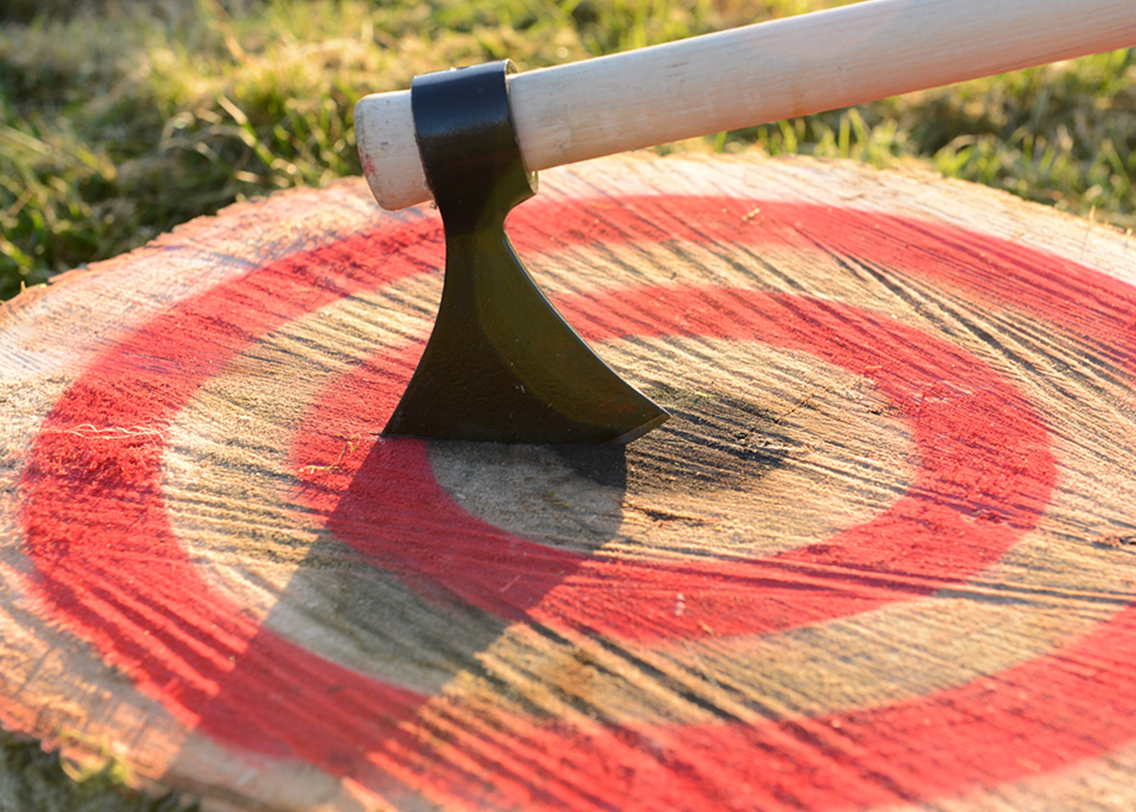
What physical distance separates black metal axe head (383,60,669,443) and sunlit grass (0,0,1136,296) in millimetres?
1517

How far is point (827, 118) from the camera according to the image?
10.7ft

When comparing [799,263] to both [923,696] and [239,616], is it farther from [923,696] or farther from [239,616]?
[239,616]

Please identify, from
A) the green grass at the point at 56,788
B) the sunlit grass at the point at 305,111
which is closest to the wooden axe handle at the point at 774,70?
the green grass at the point at 56,788

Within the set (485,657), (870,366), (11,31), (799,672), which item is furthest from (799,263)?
(11,31)

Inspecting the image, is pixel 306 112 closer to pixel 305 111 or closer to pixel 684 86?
pixel 305 111

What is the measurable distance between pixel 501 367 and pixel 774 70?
0.57m

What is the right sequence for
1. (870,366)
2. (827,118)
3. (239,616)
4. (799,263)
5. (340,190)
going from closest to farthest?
(239,616)
(870,366)
(799,263)
(340,190)
(827,118)

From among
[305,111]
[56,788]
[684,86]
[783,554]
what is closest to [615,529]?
[783,554]

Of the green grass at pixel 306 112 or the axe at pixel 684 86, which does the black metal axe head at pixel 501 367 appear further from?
the green grass at pixel 306 112

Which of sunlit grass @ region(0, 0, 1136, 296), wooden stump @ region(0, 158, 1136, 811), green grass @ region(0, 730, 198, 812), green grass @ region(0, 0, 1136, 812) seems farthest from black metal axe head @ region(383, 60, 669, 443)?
sunlit grass @ region(0, 0, 1136, 296)

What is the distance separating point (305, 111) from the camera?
2.87 m

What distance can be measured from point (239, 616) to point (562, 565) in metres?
0.40

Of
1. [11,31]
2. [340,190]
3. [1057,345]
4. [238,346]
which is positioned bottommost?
[1057,345]

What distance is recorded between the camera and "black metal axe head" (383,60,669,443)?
133 centimetres
